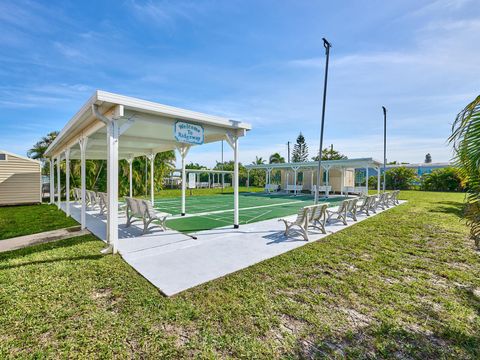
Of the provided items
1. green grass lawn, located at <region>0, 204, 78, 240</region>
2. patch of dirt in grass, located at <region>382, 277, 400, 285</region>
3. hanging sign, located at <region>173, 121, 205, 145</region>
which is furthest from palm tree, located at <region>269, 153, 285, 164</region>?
patch of dirt in grass, located at <region>382, 277, 400, 285</region>

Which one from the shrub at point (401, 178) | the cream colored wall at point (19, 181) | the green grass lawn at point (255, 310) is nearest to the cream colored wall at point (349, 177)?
the shrub at point (401, 178)

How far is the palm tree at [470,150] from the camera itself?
1.76 metres

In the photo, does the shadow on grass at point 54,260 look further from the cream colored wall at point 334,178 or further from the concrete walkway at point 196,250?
the cream colored wall at point 334,178

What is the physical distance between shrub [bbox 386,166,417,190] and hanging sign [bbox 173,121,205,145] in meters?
31.3

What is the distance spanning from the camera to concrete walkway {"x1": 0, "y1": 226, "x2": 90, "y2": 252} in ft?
18.2

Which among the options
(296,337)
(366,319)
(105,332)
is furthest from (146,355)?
(366,319)

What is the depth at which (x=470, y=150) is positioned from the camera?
1845 millimetres

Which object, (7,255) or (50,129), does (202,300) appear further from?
(50,129)

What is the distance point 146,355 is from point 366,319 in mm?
2393

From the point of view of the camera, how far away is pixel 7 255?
480cm

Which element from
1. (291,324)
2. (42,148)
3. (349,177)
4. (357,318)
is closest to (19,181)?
(42,148)

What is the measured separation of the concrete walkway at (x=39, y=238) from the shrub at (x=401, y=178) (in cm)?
3359

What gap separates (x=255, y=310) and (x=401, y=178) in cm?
3363

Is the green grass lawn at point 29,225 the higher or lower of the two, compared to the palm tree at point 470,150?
lower
